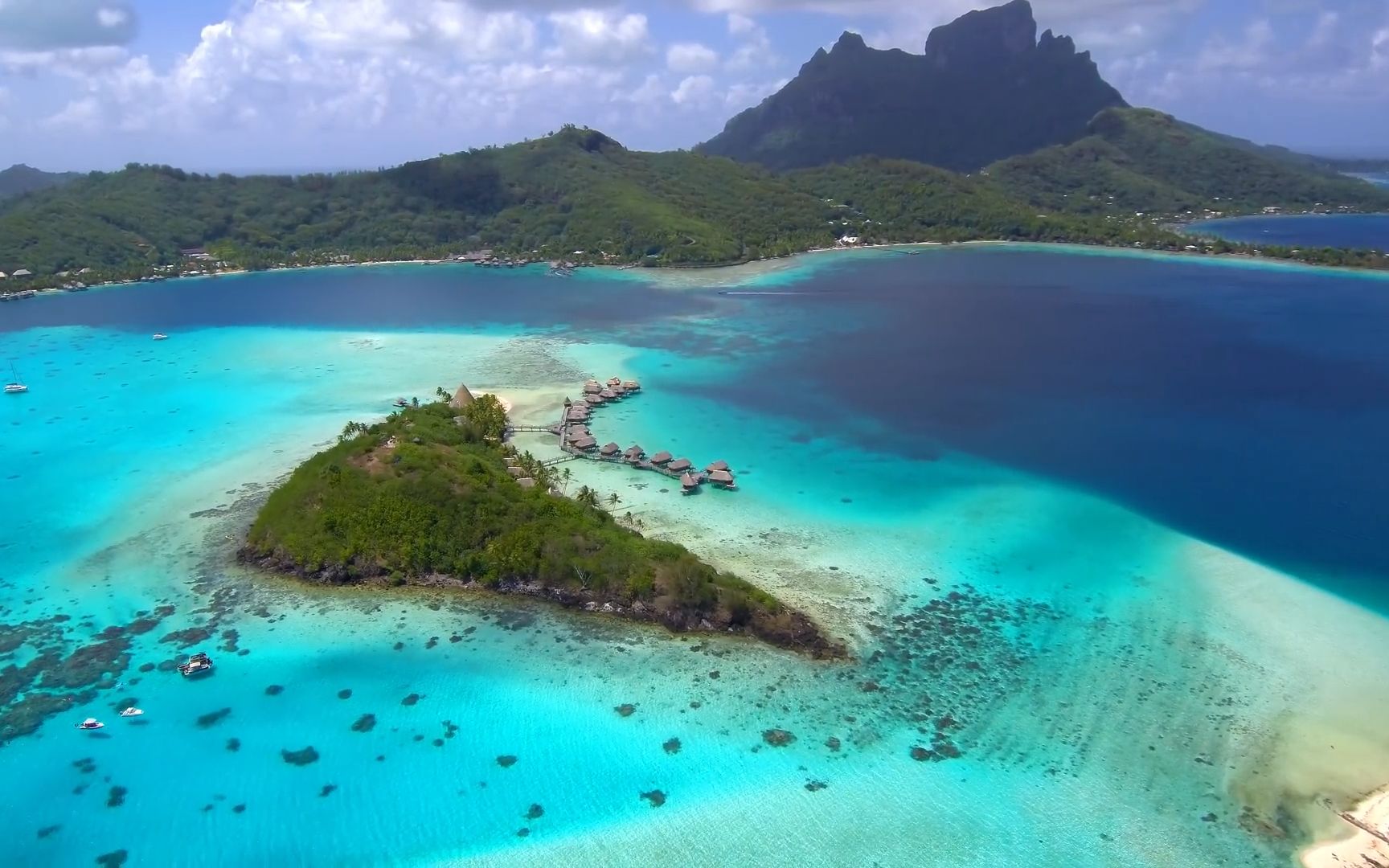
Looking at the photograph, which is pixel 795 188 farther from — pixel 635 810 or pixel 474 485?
pixel 635 810

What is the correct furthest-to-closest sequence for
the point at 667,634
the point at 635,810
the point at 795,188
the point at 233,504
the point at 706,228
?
the point at 795,188, the point at 706,228, the point at 233,504, the point at 667,634, the point at 635,810

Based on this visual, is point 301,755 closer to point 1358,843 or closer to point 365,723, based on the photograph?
point 365,723

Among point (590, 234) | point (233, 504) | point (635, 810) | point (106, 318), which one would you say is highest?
point (590, 234)

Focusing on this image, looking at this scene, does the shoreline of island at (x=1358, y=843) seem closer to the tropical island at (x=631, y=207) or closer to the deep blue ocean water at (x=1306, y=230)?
the tropical island at (x=631, y=207)

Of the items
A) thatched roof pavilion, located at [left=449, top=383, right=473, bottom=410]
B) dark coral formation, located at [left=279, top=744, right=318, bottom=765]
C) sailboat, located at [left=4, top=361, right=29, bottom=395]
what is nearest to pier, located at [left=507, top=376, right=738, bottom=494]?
Answer: thatched roof pavilion, located at [left=449, top=383, right=473, bottom=410]

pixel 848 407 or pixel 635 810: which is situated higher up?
pixel 848 407

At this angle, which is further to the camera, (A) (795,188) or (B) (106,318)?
(A) (795,188)

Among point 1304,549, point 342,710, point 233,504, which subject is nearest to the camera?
point 342,710

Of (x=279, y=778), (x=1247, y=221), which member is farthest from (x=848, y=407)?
(x=1247, y=221)
